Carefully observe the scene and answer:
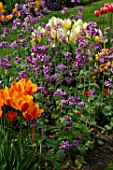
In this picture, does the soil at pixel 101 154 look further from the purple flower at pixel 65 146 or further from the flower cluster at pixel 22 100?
the flower cluster at pixel 22 100

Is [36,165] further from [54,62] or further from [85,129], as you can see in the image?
[54,62]

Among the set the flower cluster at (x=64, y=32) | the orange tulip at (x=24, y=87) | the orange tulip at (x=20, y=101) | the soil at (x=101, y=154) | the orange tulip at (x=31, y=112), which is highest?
the orange tulip at (x=24, y=87)

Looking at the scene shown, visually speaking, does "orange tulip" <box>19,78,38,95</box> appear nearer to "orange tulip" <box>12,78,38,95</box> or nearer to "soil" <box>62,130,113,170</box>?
"orange tulip" <box>12,78,38,95</box>

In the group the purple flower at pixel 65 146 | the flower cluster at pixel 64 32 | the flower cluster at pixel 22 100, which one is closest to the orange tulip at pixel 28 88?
the flower cluster at pixel 22 100

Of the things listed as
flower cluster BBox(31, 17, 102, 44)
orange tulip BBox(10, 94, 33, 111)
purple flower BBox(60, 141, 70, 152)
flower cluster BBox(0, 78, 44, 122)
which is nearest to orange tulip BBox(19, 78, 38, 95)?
flower cluster BBox(0, 78, 44, 122)

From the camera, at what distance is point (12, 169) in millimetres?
3615

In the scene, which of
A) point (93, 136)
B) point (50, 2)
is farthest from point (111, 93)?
point (50, 2)

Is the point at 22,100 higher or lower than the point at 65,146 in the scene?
higher

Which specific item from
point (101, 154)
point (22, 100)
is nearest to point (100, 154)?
point (101, 154)

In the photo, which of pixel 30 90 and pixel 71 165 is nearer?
pixel 30 90

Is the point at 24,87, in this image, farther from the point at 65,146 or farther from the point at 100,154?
the point at 100,154

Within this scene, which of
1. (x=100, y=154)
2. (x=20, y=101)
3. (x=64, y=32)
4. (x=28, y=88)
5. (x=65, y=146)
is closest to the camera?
(x=20, y=101)

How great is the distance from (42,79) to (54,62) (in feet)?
2.10

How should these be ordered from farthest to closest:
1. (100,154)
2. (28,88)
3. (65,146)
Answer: (100,154) < (65,146) < (28,88)
